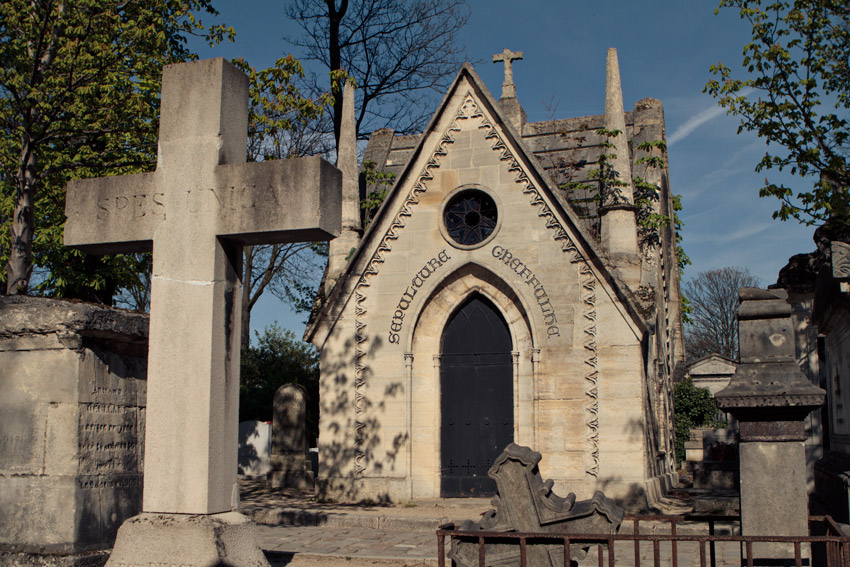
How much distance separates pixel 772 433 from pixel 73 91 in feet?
37.4

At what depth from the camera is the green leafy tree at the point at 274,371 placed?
25.1 meters

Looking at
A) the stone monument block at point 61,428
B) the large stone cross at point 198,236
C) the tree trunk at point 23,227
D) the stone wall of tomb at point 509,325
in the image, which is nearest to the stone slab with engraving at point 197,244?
the large stone cross at point 198,236

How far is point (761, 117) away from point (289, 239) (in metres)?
10.4

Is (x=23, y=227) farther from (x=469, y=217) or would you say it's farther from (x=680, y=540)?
(x=680, y=540)

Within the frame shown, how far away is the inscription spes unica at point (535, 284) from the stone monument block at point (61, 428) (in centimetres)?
1006

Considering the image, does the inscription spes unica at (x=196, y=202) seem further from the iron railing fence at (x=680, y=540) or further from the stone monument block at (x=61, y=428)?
the iron railing fence at (x=680, y=540)

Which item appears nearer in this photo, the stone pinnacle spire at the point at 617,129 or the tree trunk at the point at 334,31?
the stone pinnacle spire at the point at 617,129

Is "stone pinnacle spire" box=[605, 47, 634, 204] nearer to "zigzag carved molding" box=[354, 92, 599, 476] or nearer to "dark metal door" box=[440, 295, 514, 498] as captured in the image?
"zigzag carved molding" box=[354, 92, 599, 476]

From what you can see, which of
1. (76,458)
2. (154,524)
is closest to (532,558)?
(154,524)

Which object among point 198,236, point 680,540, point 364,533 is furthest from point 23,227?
point 680,540

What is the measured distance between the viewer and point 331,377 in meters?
16.2

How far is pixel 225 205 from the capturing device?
5699 millimetres

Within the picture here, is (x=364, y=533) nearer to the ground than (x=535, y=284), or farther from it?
nearer to the ground

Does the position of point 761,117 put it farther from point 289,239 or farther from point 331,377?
point 289,239
